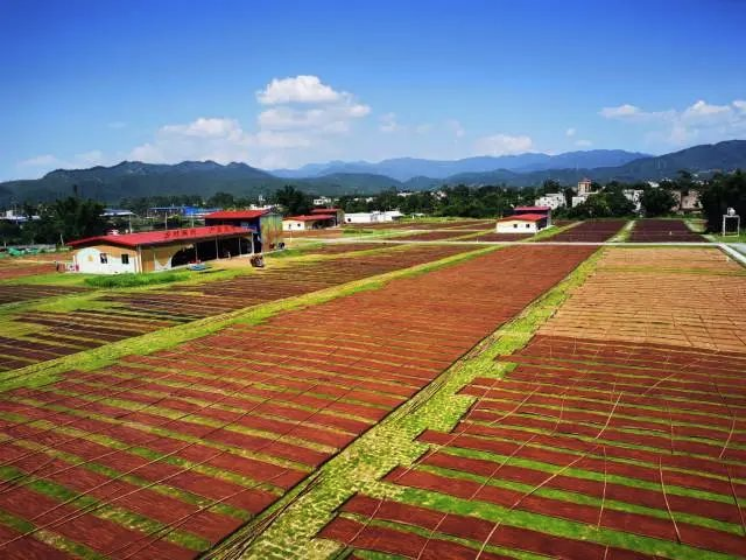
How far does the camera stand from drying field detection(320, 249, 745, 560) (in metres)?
7.77

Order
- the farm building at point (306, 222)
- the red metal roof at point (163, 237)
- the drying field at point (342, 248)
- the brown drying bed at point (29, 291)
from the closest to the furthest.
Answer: the brown drying bed at point (29, 291) < the red metal roof at point (163, 237) < the drying field at point (342, 248) < the farm building at point (306, 222)

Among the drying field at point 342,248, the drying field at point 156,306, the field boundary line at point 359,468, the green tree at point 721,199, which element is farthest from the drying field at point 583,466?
the green tree at point 721,199

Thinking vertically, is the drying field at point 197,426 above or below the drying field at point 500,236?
below

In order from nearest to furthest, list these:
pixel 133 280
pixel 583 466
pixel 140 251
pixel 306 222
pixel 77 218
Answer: pixel 583 466 < pixel 133 280 < pixel 140 251 < pixel 77 218 < pixel 306 222

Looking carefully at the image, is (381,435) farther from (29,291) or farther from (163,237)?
(163,237)

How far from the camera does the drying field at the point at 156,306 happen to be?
19.0 metres

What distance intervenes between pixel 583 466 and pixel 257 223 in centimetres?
4352

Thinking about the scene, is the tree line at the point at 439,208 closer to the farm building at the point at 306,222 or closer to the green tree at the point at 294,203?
the green tree at the point at 294,203

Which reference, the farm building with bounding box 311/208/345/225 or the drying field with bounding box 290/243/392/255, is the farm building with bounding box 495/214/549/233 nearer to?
the drying field with bounding box 290/243/392/255

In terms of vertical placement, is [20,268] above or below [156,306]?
→ above

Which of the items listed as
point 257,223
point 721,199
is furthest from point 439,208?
point 257,223

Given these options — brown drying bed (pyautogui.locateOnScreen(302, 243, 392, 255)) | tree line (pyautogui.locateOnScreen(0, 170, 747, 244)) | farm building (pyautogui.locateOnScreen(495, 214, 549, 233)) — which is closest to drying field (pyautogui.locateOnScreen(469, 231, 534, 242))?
farm building (pyautogui.locateOnScreen(495, 214, 549, 233))

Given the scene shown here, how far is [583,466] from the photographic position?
9.82 metres

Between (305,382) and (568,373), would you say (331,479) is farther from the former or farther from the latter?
(568,373)
